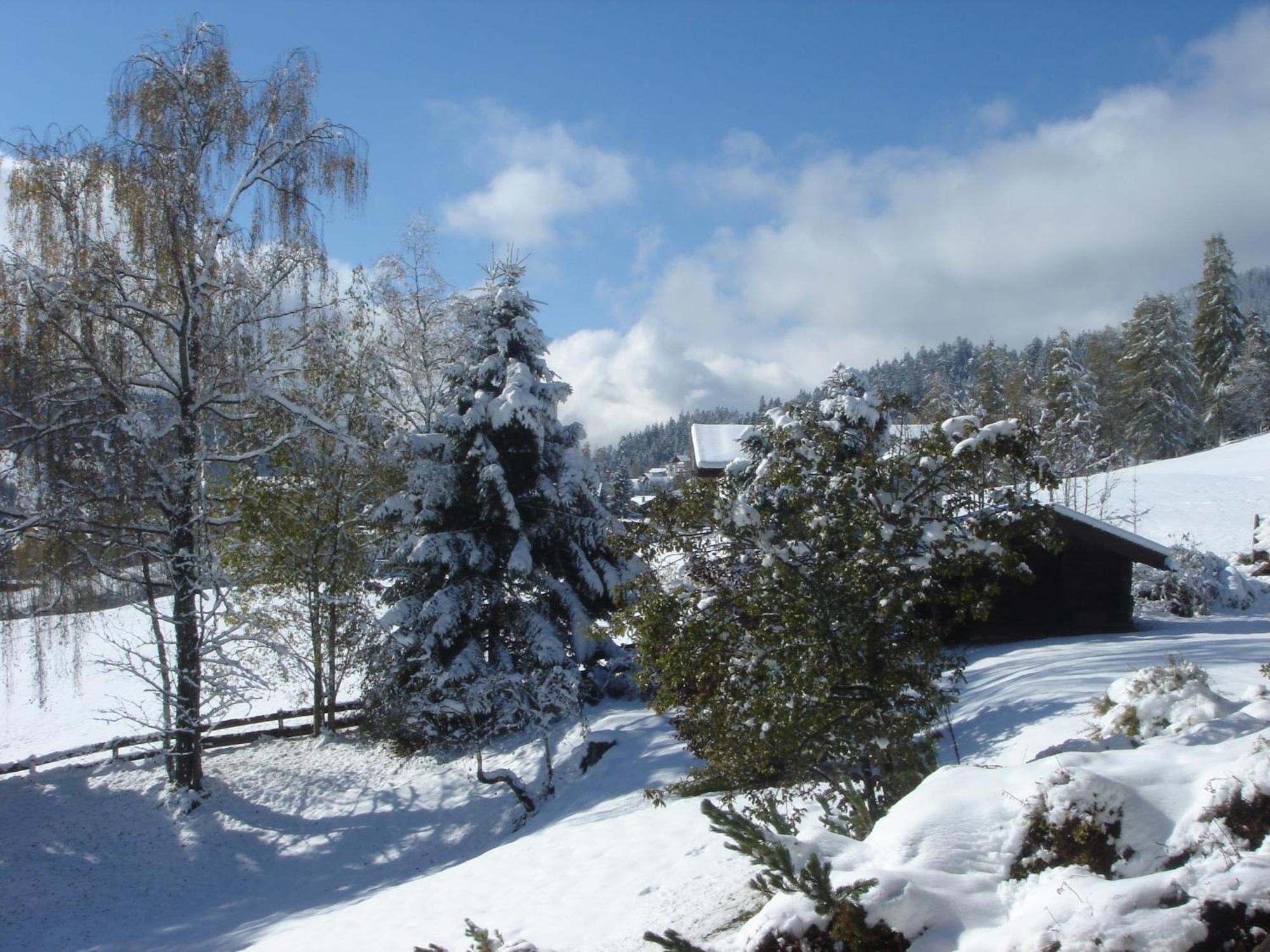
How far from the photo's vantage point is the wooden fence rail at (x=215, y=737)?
17094mm

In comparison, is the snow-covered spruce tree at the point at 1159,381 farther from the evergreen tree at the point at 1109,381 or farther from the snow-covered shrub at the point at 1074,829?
the snow-covered shrub at the point at 1074,829

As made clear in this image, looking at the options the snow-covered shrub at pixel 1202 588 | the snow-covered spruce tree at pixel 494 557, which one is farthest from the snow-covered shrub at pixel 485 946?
the snow-covered shrub at pixel 1202 588

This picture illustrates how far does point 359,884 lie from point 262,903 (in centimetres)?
147

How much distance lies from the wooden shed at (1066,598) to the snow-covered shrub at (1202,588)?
4276 millimetres

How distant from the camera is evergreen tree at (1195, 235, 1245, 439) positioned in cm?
4969

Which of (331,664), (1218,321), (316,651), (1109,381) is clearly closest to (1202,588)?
(331,664)

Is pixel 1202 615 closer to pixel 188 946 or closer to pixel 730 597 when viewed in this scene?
pixel 730 597

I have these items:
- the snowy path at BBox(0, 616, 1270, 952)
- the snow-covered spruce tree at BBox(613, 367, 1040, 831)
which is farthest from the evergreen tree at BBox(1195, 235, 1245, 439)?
the snow-covered spruce tree at BBox(613, 367, 1040, 831)

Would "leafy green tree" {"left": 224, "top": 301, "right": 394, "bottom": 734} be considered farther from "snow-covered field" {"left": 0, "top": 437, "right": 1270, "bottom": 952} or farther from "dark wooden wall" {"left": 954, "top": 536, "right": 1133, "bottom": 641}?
"dark wooden wall" {"left": 954, "top": 536, "right": 1133, "bottom": 641}

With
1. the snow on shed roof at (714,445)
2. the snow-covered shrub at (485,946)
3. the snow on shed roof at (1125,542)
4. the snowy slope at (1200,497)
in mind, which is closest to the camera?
the snow-covered shrub at (485,946)

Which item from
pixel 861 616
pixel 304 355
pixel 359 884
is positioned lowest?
pixel 359 884

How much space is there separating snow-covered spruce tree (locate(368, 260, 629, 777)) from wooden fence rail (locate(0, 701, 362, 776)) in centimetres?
288

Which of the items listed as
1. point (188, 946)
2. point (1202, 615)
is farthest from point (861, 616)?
point (1202, 615)

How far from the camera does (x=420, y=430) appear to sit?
21703 mm
